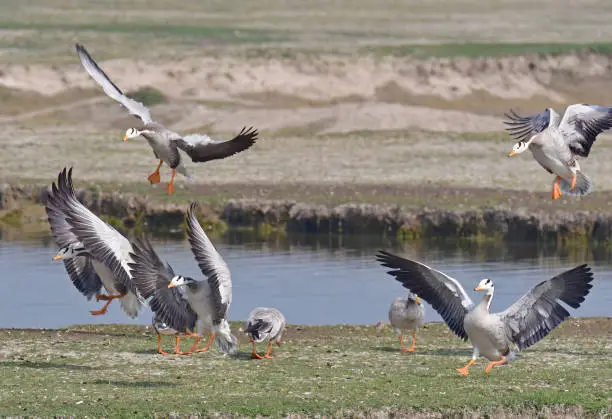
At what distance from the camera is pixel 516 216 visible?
29.8 meters

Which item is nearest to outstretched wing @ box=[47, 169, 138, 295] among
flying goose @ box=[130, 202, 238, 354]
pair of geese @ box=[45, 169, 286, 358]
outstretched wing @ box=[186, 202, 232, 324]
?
pair of geese @ box=[45, 169, 286, 358]

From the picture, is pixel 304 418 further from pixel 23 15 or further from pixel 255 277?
pixel 23 15

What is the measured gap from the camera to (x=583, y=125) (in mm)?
18516

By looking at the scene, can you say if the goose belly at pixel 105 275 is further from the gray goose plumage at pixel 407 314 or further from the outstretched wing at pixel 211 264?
the gray goose plumage at pixel 407 314

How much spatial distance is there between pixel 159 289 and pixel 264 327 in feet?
4.26

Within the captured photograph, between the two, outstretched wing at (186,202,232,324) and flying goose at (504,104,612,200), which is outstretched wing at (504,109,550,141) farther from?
outstretched wing at (186,202,232,324)

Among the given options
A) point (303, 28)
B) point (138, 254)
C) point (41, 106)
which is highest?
point (303, 28)

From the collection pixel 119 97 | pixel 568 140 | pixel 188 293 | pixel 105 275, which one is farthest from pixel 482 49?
pixel 188 293

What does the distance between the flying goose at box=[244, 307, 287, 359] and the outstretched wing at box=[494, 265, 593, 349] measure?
2.79 metres

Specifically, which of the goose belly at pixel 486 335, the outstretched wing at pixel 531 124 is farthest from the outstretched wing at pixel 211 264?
the outstretched wing at pixel 531 124

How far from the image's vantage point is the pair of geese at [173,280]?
1533 cm

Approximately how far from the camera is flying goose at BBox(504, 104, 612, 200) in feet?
58.6

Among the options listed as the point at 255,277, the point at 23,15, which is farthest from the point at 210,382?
the point at 23,15

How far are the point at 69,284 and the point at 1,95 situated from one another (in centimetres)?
2726
